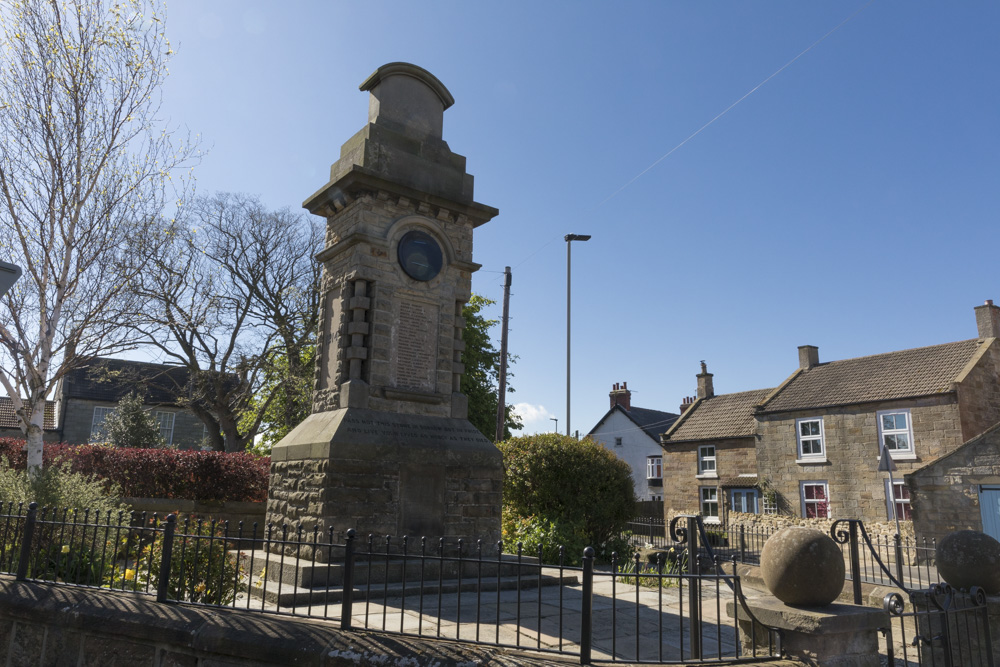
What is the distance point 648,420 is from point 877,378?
689 inches

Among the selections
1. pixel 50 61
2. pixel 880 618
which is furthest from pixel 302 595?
pixel 50 61

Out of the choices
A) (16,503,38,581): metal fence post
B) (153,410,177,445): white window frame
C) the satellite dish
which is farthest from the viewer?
(153,410,177,445): white window frame

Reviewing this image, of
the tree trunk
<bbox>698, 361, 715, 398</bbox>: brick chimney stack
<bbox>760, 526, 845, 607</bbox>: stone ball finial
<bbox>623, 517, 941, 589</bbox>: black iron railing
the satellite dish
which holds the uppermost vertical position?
<bbox>698, 361, 715, 398</bbox>: brick chimney stack

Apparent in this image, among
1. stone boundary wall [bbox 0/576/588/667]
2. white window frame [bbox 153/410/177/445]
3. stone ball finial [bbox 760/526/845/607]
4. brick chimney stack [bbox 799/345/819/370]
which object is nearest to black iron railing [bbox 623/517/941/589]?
stone ball finial [bbox 760/526/845/607]

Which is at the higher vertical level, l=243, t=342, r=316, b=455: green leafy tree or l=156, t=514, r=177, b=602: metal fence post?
l=243, t=342, r=316, b=455: green leafy tree

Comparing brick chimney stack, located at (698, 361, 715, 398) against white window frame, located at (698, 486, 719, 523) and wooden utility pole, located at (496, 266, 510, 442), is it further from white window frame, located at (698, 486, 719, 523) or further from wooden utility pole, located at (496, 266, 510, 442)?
wooden utility pole, located at (496, 266, 510, 442)

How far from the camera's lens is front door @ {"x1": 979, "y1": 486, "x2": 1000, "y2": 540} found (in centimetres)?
1688

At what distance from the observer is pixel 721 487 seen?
27953 mm

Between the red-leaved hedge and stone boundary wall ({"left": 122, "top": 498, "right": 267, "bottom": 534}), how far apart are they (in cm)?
34

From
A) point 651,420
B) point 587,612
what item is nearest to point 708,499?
point 651,420

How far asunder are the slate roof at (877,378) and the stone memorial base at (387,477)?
741 inches

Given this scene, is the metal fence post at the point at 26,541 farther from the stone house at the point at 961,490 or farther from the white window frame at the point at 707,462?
A: the white window frame at the point at 707,462

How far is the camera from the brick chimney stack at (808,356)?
1116 inches

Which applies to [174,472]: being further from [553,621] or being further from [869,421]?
[869,421]
